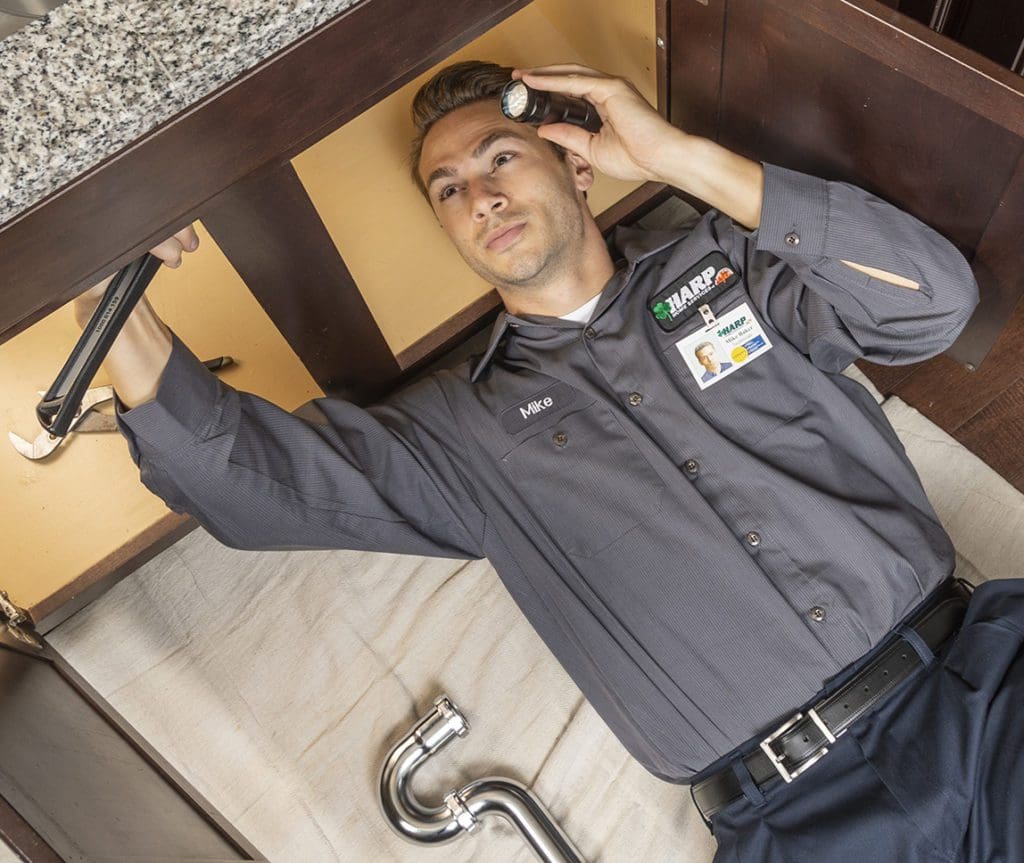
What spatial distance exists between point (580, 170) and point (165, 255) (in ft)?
2.30

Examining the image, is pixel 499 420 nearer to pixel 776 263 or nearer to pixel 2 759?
pixel 776 263

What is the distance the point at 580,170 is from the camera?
142cm

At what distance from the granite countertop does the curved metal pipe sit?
0.90 metres

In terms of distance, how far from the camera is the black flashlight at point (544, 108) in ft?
3.42

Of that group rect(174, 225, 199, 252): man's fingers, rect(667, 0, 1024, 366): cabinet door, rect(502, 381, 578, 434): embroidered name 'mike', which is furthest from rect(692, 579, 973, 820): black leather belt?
rect(174, 225, 199, 252): man's fingers

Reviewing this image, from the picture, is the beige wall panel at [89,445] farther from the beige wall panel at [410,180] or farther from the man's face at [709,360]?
the man's face at [709,360]

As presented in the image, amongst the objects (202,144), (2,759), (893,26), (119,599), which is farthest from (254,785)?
(893,26)

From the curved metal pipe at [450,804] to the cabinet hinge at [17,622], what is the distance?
1.61ft

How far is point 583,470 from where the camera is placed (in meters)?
1.27

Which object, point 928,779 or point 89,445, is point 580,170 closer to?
point 89,445

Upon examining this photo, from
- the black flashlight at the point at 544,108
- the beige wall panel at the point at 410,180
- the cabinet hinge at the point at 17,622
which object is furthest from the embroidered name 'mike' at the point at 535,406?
the cabinet hinge at the point at 17,622

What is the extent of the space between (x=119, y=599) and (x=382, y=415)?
48cm

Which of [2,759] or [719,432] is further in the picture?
[719,432]

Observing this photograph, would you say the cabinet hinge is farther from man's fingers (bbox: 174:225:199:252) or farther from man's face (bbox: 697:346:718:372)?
man's face (bbox: 697:346:718:372)
